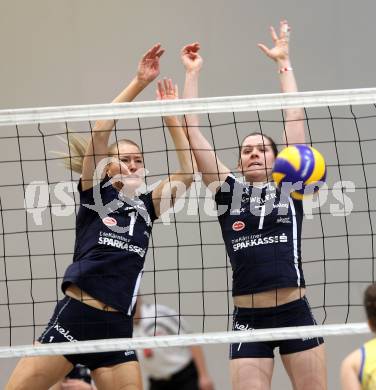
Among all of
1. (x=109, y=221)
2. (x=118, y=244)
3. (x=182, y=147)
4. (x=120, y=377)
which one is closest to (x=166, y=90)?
(x=182, y=147)

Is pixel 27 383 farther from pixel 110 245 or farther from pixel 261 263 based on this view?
pixel 261 263

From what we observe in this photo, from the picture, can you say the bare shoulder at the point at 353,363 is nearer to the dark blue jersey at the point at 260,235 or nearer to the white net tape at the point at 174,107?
the dark blue jersey at the point at 260,235

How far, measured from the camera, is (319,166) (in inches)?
179

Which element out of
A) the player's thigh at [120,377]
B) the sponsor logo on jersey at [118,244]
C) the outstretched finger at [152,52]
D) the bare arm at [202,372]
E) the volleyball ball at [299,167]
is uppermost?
the outstretched finger at [152,52]

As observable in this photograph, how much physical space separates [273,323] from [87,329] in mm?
1024

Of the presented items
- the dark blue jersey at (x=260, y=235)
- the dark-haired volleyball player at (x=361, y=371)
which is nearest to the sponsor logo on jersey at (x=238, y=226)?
the dark blue jersey at (x=260, y=235)

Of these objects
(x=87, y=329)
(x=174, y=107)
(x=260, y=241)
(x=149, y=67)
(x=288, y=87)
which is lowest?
(x=87, y=329)

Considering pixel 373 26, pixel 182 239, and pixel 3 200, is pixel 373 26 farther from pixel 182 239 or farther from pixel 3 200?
pixel 3 200

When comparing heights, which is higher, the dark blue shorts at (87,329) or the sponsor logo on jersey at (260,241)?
the sponsor logo on jersey at (260,241)

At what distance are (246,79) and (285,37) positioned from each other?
205 cm

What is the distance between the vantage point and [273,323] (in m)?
4.77

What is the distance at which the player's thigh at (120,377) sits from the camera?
4.57 metres

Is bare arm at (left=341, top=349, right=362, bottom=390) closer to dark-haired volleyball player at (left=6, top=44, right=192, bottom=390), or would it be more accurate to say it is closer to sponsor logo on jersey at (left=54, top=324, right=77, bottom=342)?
dark-haired volleyball player at (left=6, top=44, right=192, bottom=390)

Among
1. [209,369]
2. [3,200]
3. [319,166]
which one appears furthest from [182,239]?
[319,166]
